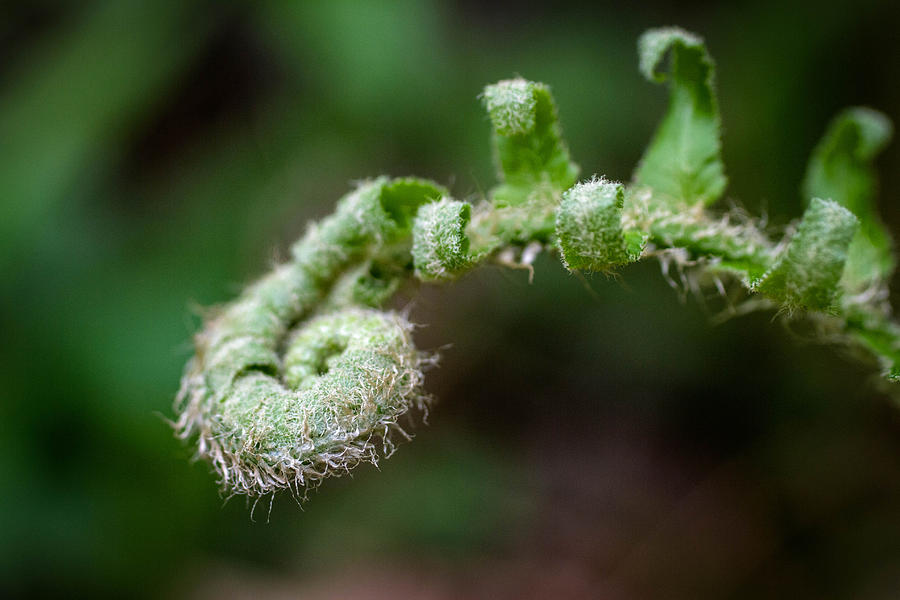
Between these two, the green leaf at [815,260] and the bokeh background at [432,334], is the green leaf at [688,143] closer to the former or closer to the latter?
the green leaf at [815,260]

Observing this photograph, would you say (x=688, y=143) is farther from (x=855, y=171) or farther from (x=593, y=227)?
(x=593, y=227)

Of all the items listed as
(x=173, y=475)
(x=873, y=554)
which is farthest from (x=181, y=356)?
(x=873, y=554)

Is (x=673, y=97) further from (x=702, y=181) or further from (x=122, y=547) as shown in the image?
(x=122, y=547)

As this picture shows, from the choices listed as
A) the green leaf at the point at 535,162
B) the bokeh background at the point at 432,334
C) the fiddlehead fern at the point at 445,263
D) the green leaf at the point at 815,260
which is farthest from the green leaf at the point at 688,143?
the bokeh background at the point at 432,334

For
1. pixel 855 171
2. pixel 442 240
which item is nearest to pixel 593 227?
pixel 442 240

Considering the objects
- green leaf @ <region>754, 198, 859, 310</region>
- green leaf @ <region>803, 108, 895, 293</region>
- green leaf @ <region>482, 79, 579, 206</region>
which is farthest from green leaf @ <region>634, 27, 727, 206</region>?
green leaf @ <region>754, 198, 859, 310</region>

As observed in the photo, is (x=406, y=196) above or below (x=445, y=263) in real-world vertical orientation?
above
